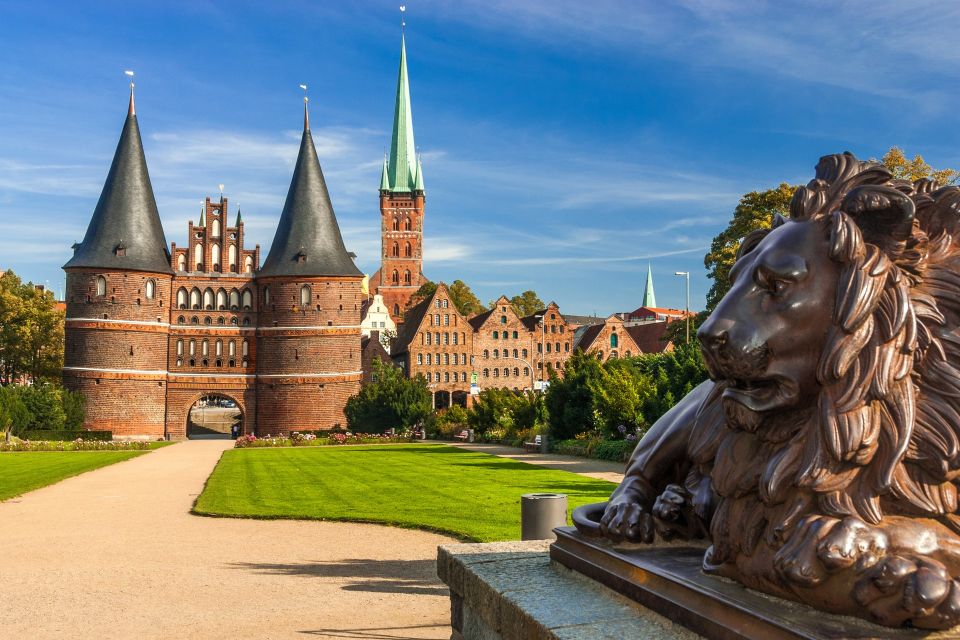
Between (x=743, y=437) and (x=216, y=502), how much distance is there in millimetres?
13993

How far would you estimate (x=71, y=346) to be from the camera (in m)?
47.8

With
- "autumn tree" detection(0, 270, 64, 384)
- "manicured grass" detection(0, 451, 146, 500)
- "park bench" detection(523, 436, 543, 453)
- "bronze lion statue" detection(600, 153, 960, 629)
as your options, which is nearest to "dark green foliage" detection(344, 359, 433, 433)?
"manicured grass" detection(0, 451, 146, 500)

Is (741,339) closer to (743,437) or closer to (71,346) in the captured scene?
(743,437)

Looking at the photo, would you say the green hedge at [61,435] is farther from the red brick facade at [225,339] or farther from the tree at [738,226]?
the tree at [738,226]

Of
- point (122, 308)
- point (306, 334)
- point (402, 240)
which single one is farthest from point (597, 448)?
point (402, 240)

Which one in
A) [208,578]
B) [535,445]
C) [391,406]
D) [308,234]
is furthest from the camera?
[308,234]

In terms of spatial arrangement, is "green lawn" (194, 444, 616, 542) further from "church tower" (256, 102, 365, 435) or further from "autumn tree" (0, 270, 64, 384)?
"autumn tree" (0, 270, 64, 384)

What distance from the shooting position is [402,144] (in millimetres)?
101062

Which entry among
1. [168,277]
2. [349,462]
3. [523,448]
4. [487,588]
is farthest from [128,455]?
[487,588]

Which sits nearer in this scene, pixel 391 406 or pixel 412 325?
pixel 391 406

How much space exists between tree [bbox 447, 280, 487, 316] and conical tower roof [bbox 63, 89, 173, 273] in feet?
120

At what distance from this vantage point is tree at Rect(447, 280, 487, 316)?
84.9 m

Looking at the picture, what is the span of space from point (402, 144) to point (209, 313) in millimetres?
52817

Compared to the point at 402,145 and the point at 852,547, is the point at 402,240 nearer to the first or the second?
the point at 402,145
